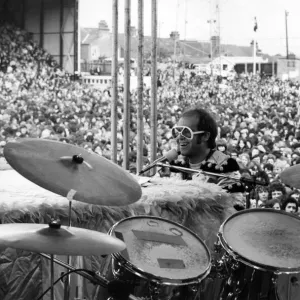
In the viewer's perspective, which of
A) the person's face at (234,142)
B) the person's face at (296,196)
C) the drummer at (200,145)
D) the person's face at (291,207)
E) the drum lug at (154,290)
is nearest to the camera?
the drum lug at (154,290)

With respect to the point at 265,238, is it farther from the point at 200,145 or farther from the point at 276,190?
the point at 276,190

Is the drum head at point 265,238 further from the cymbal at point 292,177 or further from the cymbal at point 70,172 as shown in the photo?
the cymbal at point 70,172

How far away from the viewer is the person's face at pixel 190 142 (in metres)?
4.10

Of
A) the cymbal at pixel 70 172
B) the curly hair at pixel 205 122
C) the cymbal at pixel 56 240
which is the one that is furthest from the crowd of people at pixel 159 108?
the cymbal at pixel 56 240

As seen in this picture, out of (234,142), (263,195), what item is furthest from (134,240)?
(234,142)

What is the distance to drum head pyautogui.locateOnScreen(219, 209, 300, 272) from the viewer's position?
8.79ft

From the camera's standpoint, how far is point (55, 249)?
2018mm

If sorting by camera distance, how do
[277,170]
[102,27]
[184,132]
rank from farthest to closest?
1. [102,27]
2. [277,170]
3. [184,132]

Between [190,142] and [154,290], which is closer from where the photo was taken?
[154,290]

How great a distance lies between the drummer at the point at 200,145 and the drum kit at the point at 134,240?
1085mm

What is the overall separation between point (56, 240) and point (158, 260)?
61 cm

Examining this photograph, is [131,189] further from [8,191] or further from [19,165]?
[8,191]

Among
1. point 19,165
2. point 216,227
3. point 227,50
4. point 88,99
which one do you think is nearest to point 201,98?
point 227,50

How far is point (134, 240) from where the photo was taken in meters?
2.67
